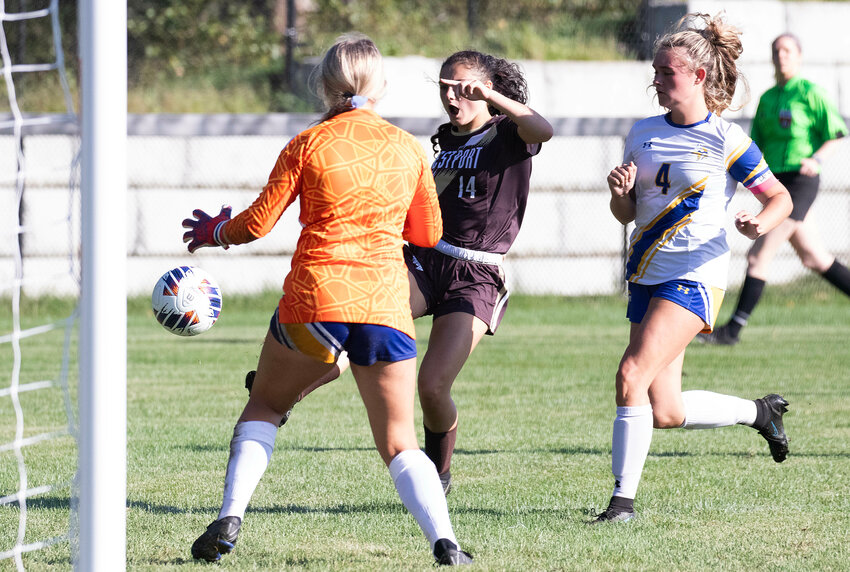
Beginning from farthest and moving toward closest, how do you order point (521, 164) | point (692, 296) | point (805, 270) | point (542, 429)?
point (805, 270) → point (542, 429) → point (521, 164) → point (692, 296)

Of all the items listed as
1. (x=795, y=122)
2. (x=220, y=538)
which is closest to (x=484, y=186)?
(x=220, y=538)

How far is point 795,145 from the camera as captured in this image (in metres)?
9.80

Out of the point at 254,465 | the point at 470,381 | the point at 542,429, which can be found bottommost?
the point at 470,381

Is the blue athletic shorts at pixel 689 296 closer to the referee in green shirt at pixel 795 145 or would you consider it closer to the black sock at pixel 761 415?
the black sock at pixel 761 415

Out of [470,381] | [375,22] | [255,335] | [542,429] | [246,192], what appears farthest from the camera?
[375,22]

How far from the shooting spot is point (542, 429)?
22.4ft

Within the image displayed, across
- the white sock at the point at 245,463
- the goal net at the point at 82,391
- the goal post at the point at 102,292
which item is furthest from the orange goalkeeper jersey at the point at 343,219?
the goal post at the point at 102,292

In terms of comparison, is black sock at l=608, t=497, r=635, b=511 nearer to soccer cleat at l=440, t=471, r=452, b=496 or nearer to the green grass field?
the green grass field

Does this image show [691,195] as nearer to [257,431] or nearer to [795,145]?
[257,431]

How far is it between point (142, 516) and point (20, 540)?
2.33ft

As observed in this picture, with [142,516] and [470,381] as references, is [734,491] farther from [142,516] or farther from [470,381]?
[470,381]

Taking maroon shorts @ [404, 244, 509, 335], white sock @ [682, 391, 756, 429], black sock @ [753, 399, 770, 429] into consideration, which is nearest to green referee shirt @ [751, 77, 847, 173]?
black sock @ [753, 399, 770, 429]

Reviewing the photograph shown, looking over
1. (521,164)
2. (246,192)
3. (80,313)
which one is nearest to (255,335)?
(246,192)

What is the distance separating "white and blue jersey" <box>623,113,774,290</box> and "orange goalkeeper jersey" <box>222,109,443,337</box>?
1333 mm
